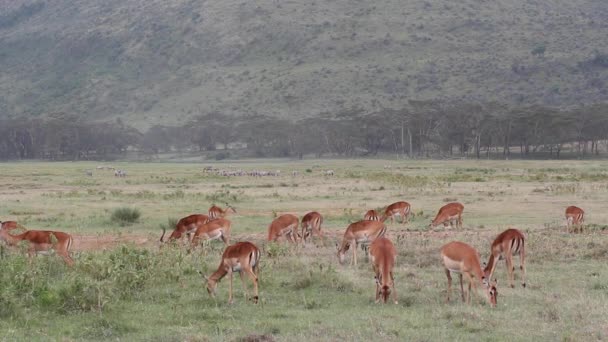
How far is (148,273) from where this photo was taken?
12.7 m

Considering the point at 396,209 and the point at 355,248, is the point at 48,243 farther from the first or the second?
the point at 396,209

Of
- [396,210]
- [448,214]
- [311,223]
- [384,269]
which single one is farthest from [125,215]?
[384,269]

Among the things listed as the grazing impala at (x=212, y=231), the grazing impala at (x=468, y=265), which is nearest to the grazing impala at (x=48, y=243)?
the grazing impala at (x=212, y=231)

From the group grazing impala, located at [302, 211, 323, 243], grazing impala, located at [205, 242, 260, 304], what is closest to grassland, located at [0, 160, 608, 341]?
grazing impala, located at [302, 211, 323, 243]

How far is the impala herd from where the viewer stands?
11078 mm

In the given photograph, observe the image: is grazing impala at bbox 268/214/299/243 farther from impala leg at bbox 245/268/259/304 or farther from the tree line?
the tree line

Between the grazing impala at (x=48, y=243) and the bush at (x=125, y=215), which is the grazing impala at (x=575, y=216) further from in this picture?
the bush at (x=125, y=215)

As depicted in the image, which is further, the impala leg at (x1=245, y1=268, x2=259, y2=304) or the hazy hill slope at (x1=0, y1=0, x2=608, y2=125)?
the hazy hill slope at (x1=0, y1=0, x2=608, y2=125)

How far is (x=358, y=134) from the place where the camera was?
295 feet

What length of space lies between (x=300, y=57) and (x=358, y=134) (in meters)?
41.8

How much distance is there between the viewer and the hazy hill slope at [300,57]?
110m

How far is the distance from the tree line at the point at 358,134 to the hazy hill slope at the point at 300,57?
11.5 meters

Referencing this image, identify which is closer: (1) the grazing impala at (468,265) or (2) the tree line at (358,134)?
(1) the grazing impala at (468,265)

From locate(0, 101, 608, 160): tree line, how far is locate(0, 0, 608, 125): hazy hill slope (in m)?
11.5
